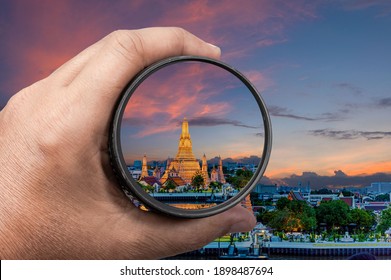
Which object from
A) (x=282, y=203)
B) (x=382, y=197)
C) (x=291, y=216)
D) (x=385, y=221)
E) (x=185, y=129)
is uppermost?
(x=185, y=129)

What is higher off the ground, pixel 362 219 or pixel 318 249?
pixel 362 219

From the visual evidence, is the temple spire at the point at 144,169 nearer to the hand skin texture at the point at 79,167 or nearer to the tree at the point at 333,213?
the hand skin texture at the point at 79,167

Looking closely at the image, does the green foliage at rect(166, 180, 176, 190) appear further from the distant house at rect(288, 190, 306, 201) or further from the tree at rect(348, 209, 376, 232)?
the tree at rect(348, 209, 376, 232)

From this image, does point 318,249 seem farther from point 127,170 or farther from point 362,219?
point 127,170

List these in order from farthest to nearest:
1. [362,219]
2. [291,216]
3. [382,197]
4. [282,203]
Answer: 1. [382,197]
2. [362,219]
3. [291,216]
4. [282,203]

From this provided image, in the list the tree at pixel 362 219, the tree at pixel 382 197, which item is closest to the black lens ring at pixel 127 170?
the tree at pixel 362 219

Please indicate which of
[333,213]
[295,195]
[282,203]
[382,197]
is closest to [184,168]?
[282,203]
